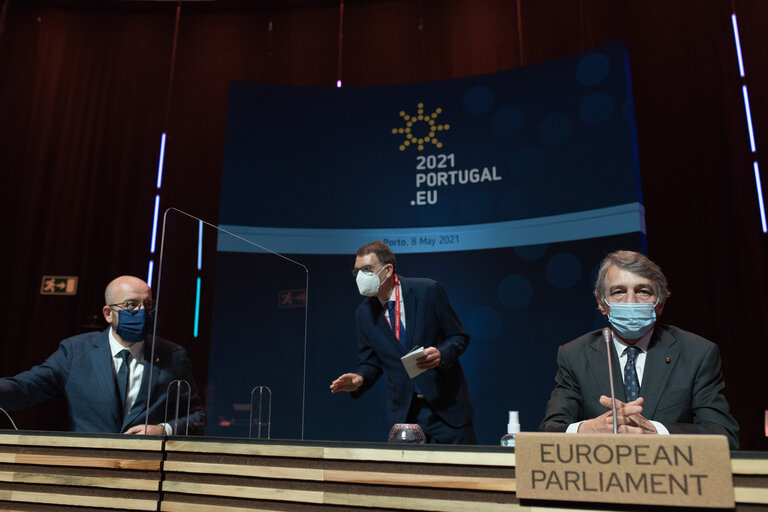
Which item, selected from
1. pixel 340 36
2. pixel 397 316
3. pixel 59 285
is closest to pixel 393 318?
pixel 397 316

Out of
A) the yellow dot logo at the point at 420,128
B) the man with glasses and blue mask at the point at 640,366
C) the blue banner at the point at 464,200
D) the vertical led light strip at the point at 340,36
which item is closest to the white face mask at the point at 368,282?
the man with glasses and blue mask at the point at 640,366

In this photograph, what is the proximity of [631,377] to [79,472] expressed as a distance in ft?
4.90

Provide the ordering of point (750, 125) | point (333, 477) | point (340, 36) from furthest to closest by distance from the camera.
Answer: point (340, 36) → point (750, 125) → point (333, 477)

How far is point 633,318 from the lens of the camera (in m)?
1.74

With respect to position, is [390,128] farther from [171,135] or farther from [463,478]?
[463,478]

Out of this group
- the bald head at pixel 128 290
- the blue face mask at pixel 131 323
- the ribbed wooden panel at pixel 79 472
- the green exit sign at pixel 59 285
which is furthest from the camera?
the green exit sign at pixel 59 285

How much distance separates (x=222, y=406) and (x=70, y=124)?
401cm

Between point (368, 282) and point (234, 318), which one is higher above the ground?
point (368, 282)

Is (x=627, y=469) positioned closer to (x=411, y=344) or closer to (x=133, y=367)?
(x=133, y=367)

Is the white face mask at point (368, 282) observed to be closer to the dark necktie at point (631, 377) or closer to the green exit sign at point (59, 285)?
the dark necktie at point (631, 377)

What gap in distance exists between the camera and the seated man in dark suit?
1.81m

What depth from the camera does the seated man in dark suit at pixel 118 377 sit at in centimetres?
181

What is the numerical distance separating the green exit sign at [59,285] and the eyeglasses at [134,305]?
3.04 meters

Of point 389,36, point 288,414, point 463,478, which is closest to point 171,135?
point 389,36
